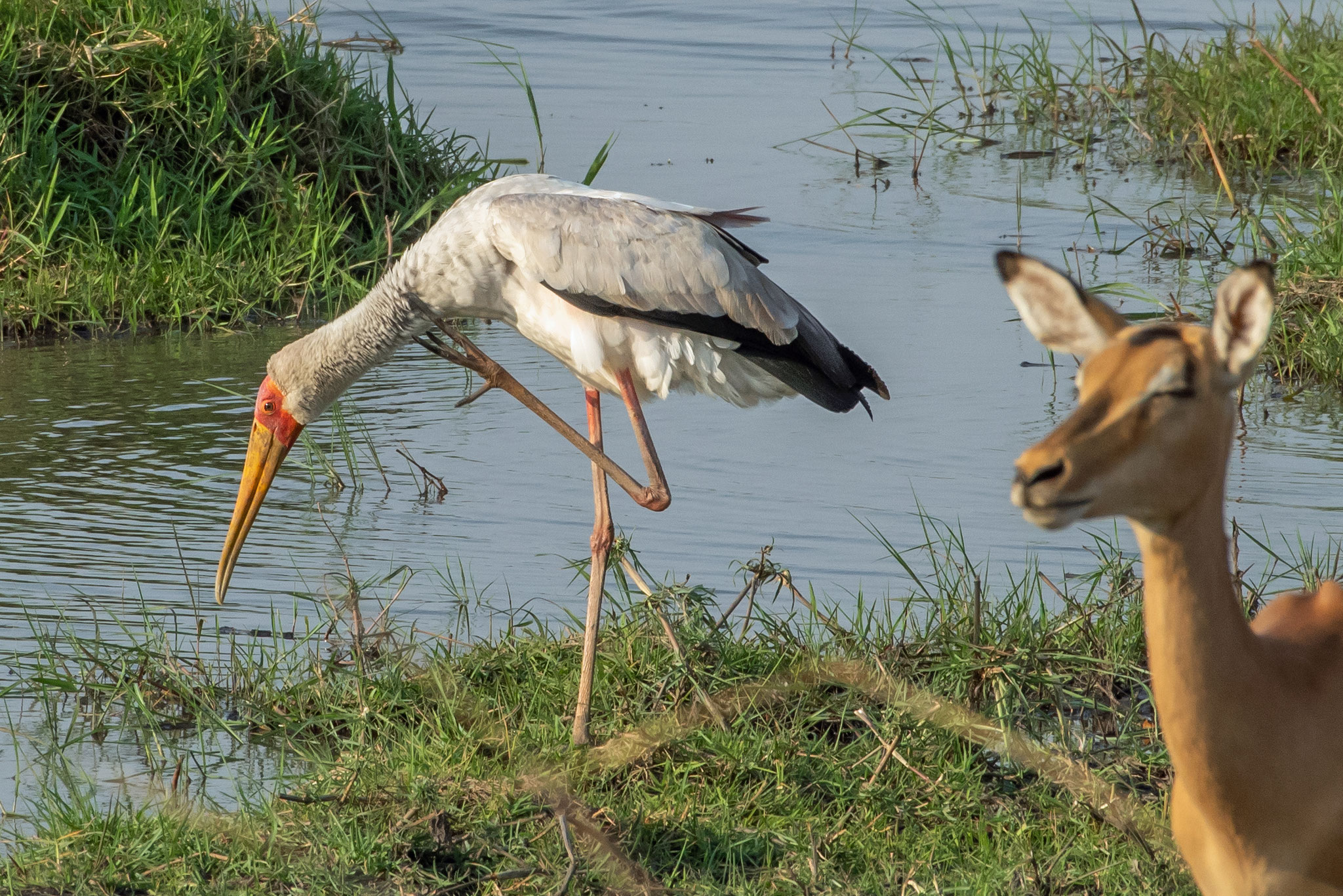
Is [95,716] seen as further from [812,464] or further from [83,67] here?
[83,67]

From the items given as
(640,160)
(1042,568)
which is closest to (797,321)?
(1042,568)

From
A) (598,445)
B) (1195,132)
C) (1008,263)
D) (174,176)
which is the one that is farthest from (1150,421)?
(1195,132)

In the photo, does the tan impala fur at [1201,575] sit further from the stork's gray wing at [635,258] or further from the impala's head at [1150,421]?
the stork's gray wing at [635,258]

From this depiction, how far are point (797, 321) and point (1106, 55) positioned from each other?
719cm

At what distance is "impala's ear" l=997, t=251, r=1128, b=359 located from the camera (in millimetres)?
1906

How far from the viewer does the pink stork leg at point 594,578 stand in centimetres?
335

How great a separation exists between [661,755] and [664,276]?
3.83 feet

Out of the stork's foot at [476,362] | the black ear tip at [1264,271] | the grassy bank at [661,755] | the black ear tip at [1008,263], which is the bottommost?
the grassy bank at [661,755]

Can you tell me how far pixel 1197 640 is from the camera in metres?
1.92

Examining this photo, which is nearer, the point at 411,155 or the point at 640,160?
the point at 411,155

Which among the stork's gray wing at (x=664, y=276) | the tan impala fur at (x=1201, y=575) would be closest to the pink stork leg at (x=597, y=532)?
the stork's gray wing at (x=664, y=276)

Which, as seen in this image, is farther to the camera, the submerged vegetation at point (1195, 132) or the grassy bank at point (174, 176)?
the grassy bank at point (174, 176)

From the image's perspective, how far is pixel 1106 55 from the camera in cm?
1044

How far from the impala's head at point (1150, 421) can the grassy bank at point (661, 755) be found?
112cm
